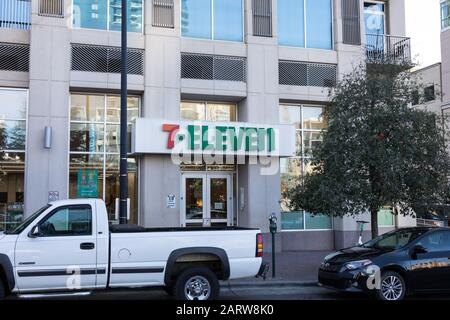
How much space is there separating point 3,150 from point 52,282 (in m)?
8.70

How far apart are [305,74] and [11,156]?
1015 cm

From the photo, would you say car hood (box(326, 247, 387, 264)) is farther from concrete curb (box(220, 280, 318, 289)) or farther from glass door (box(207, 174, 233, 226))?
glass door (box(207, 174, 233, 226))

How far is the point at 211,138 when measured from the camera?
54.8ft

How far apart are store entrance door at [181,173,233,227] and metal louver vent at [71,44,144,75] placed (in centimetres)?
413

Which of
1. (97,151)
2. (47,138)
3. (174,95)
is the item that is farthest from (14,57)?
(174,95)

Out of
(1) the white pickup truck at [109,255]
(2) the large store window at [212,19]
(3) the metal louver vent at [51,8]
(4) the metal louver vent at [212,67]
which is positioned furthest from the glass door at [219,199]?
(1) the white pickup truck at [109,255]

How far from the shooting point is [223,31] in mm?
18188

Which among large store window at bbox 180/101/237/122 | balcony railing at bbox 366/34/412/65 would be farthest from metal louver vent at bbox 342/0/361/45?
large store window at bbox 180/101/237/122

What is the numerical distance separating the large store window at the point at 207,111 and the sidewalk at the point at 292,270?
16.6ft

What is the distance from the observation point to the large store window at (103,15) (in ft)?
54.9

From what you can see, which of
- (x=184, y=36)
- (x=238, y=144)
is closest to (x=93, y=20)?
(x=184, y=36)

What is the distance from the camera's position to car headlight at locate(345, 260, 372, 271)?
9977 millimetres

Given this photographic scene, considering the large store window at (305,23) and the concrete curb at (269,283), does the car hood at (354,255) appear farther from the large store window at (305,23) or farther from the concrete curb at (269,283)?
the large store window at (305,23)
